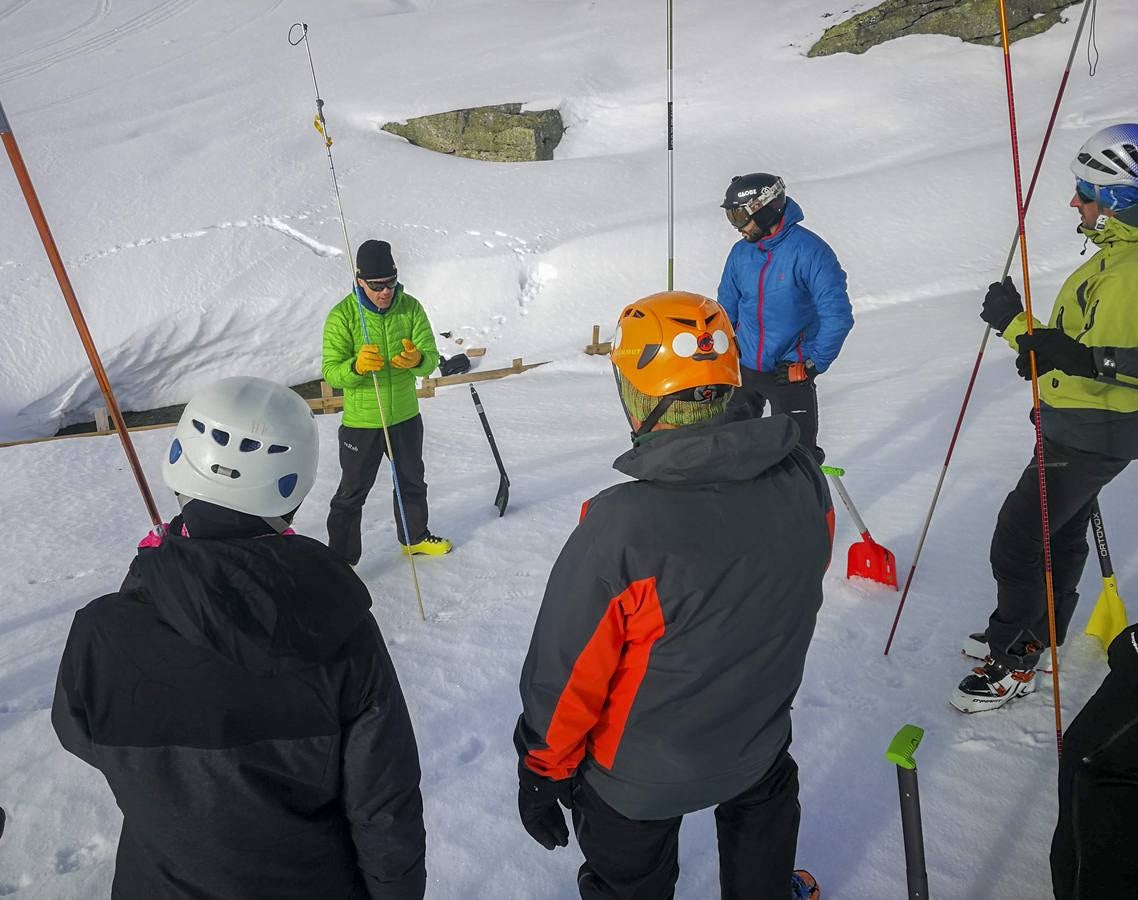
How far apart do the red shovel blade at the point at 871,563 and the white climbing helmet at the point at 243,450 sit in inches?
133

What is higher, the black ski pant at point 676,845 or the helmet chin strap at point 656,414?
the helmet chin strap at point 656,414

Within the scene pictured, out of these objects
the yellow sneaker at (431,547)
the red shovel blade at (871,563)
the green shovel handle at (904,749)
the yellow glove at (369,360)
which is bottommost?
the yellow sneaker at (431,547)

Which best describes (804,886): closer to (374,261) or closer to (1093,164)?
(1093,164)

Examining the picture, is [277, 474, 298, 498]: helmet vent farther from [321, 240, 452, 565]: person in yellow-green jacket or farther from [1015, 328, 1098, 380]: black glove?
[321, 240, 452, 565]: person in yellow-green jacket

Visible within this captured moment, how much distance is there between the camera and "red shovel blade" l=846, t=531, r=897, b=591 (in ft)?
13.4

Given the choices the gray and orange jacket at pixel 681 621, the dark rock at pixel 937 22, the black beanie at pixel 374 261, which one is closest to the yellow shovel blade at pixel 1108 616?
the gray and orange jacket at pixel 681 621

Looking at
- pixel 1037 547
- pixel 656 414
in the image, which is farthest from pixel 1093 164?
pixel 656 414

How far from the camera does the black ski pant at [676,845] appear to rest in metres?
1.79

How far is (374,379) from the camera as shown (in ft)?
13.7

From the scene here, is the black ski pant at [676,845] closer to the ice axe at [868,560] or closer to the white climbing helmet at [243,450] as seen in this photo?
the white climbing helmet at [243,450]

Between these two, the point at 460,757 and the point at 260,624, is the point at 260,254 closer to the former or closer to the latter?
the point at 460,757

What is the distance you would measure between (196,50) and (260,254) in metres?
18.1

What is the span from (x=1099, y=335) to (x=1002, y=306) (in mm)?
346

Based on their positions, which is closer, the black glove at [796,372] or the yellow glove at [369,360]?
the yellow glove at [369,360]
